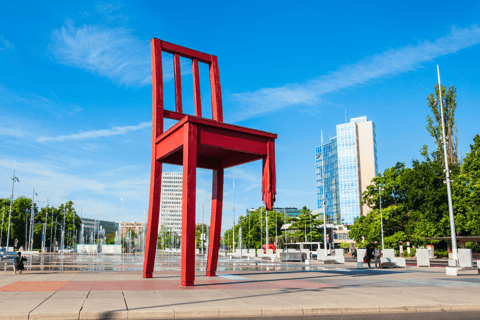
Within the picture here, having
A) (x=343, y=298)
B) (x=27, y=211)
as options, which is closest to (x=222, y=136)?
(x=343, y=298)

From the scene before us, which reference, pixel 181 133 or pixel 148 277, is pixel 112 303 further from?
pixel 148 277

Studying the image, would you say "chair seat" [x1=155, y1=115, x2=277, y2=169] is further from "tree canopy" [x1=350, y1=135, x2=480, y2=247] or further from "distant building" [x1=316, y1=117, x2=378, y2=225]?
"distant building" [x1=316, y1=117, x2=378, y2=225]

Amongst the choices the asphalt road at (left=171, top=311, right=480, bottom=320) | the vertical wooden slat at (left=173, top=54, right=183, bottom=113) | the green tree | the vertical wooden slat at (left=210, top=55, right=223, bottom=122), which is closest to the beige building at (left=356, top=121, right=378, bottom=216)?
the green tree

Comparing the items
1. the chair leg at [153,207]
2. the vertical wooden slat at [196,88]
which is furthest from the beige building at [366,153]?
the chair leg at [153,207]

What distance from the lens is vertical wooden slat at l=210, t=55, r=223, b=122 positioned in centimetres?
1608

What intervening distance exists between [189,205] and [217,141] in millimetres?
2352

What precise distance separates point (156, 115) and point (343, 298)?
30.6ft

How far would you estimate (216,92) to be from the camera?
16328 mm

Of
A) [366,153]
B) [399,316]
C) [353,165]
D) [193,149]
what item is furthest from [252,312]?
[366,153]

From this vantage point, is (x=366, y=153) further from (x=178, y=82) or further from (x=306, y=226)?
(x=178, y=82)

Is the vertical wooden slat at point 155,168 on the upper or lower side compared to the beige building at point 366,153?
lower

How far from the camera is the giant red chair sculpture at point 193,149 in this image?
41.8ft

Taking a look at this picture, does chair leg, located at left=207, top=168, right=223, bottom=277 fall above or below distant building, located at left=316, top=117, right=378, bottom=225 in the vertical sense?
below

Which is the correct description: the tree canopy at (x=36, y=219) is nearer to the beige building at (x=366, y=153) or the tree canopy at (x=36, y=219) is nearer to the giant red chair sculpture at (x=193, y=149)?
the giant red chair sculpture at (x=193, y=149)
